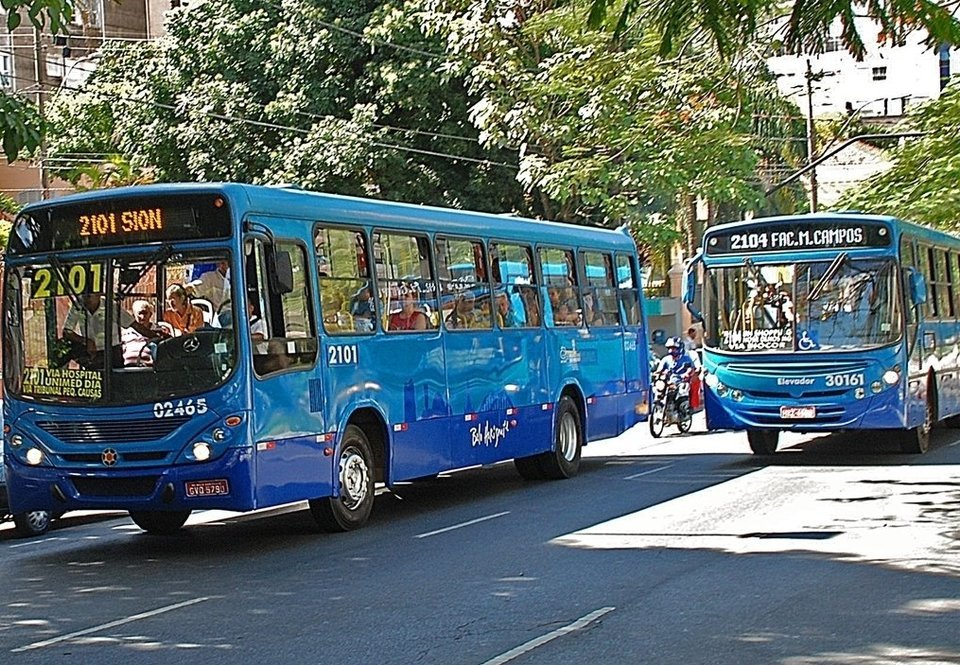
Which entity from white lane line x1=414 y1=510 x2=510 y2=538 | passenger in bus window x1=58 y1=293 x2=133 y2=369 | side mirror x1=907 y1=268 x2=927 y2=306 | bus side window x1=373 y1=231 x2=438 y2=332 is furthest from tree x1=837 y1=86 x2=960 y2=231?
passenger in bus window x1=58 y1=293 x2=133 y2=369

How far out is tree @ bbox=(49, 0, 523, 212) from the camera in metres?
31.9

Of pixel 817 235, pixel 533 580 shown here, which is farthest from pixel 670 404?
pixel 533 580

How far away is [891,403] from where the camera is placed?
19.0 m

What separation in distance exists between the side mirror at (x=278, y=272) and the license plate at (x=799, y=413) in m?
8.33

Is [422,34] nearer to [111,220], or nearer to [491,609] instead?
[111,220]

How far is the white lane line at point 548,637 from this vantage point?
8137mm

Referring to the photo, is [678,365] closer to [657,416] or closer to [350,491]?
[657,416]

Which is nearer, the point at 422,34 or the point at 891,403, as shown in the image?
the point at 891,403

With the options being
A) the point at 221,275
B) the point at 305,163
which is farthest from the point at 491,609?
the point at 305,163

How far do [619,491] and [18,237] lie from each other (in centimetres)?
718

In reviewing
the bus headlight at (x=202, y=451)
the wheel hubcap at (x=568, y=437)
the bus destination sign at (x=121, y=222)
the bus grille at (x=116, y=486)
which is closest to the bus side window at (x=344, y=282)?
the bus destination sign at (x=121, y=222)

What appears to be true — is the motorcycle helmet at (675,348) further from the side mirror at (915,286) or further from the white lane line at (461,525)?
the white lane line at (461,525)

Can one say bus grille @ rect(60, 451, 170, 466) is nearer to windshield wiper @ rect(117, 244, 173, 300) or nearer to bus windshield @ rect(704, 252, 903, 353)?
windshield wiper @ rect(117, 244, 173, 300)

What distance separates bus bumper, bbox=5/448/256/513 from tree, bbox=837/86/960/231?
54.8ft
